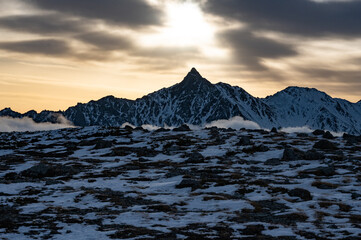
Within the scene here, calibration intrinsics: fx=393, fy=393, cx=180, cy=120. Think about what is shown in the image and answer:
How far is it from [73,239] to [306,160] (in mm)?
55630

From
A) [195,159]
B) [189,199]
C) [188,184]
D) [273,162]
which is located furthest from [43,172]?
[273,162]

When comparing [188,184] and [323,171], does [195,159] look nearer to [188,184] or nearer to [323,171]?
[323,171]

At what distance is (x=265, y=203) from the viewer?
37562mm

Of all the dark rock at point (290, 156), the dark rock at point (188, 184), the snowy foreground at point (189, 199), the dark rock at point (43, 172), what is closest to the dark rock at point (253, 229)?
the snowy foreground at point (189, 199)

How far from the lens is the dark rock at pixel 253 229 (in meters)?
26.5

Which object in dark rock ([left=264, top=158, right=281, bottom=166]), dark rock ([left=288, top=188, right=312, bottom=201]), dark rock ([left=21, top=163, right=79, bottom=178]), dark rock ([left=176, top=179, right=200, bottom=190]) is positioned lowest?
dark rock ([left=21, top=163, right=79, bottom=178])

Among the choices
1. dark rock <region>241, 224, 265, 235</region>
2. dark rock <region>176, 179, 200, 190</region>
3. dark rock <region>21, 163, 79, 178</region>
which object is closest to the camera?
dark rock <region>241, 224, 265, 235</region>

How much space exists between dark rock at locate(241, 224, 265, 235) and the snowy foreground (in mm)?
72

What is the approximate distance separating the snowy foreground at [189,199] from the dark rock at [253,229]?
0.07 m

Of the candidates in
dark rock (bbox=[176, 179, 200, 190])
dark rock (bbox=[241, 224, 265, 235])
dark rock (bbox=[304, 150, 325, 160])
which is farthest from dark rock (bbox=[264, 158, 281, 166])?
dark rock (bbox=[241, 224, 265, 235])

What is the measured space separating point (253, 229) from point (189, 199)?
43.7 feet

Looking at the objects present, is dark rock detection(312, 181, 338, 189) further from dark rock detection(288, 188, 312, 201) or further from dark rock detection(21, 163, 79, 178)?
dark rock detection(21, 163, 79, 178)

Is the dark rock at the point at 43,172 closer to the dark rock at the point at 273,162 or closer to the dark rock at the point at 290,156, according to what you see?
the dark rock at the point at 273,162

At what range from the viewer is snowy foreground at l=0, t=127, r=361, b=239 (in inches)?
1077
